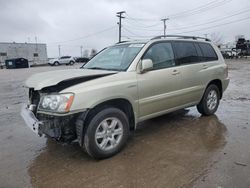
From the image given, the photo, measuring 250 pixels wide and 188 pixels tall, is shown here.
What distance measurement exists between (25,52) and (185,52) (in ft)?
179

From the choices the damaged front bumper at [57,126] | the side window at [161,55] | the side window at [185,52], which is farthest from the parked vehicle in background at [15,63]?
the damaged front bumper at [57,126]

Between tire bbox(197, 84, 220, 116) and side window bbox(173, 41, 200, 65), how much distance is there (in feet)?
2.84

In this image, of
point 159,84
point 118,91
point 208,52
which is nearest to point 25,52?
point 208,52

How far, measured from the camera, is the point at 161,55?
4352 mm

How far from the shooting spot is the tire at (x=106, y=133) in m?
3.24

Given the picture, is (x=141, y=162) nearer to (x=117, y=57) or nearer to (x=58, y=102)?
(x=58, y=102)

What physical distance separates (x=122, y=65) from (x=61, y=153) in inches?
71.7

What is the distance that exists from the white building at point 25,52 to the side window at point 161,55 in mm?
49220

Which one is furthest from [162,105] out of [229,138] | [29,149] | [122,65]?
[29,149]

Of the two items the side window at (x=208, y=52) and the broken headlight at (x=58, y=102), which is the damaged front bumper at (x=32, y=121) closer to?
the broken headlight at (x=58, y=102)

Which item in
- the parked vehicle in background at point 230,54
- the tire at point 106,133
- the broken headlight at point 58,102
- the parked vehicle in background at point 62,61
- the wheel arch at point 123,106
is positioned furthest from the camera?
the parked vehicle in background at point 230,54

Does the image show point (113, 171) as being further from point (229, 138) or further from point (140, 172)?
point (229, 138)

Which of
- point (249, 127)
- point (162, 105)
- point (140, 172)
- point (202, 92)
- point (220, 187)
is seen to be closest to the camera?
point (220, 187)

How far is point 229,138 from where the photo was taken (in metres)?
4.16
